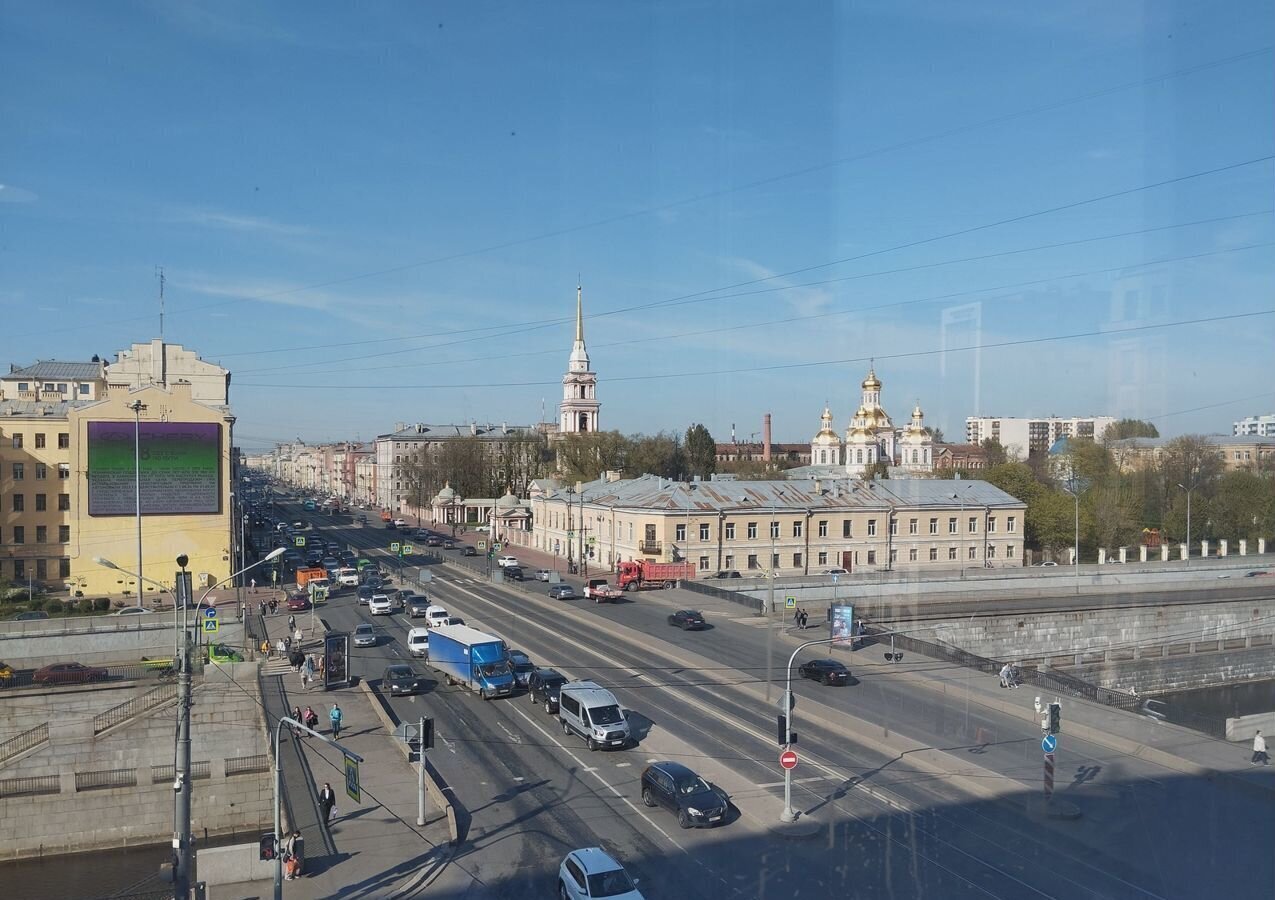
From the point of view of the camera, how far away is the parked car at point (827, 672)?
18797 millimetres

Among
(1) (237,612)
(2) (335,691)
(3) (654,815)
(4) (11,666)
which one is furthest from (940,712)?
(4) (11,666)

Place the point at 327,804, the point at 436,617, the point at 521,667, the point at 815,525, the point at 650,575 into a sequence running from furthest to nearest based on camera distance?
the point at 815,525 < the point at 650,575 < the point at 436,617 < the point at 521,667 < the point at 327,804

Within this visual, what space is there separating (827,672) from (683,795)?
8356 millimetres

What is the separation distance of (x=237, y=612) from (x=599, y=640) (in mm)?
11255

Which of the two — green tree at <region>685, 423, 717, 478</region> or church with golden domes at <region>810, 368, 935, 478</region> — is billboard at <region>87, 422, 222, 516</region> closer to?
church with golden domes at <region>810, 368, 935, 478</region>

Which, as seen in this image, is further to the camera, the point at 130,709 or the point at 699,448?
the point at 699,448

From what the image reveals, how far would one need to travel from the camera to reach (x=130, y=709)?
1753cm

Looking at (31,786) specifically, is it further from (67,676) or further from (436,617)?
(436,617)

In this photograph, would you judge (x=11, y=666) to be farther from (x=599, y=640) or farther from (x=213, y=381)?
(x=213, y=381)

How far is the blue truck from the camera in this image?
18031 mm

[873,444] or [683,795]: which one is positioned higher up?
[873,444]

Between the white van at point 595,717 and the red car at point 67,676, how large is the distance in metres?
11.5

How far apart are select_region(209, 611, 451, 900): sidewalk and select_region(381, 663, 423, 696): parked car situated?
120cm

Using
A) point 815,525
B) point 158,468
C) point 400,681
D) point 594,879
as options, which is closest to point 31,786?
point 400,681
